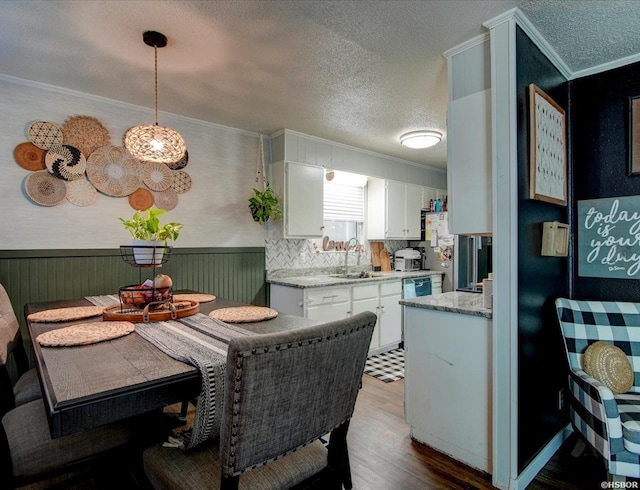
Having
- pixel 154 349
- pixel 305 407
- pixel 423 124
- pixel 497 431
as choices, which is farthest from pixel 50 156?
pixel 497 431

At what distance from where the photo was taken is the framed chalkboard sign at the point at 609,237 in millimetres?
2125

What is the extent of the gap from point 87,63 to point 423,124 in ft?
9.02

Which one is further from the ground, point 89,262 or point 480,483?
point 89,262

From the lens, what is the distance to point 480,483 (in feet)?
6.01

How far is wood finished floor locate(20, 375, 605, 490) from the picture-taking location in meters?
1.81

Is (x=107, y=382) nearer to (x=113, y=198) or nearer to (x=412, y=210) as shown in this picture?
(x=113, y=198)

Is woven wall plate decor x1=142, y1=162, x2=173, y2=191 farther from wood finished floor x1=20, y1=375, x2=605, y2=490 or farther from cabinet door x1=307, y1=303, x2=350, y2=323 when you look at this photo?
wood finished floor x1=20, y1=375, x2=605, y2=490

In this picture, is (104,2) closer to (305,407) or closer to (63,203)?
(63,203)

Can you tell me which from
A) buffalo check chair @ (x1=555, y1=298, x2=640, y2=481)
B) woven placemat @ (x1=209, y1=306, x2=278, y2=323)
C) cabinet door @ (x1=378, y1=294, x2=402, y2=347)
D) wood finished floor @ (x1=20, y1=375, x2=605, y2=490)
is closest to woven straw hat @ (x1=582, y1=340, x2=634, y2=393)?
buffalo check chair @ (x1=555, y1=298, x2=640, y2=481)

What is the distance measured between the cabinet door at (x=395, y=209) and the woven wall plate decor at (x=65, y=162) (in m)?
3.34

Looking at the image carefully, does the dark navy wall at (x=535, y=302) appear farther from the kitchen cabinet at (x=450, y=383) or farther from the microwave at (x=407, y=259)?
the microwave at (x=407, y=259)

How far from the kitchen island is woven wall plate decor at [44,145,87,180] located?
2599mm

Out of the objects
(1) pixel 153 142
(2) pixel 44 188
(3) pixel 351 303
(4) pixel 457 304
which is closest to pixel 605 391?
(4) pixel 457 304

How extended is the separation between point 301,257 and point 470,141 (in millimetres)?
2491
